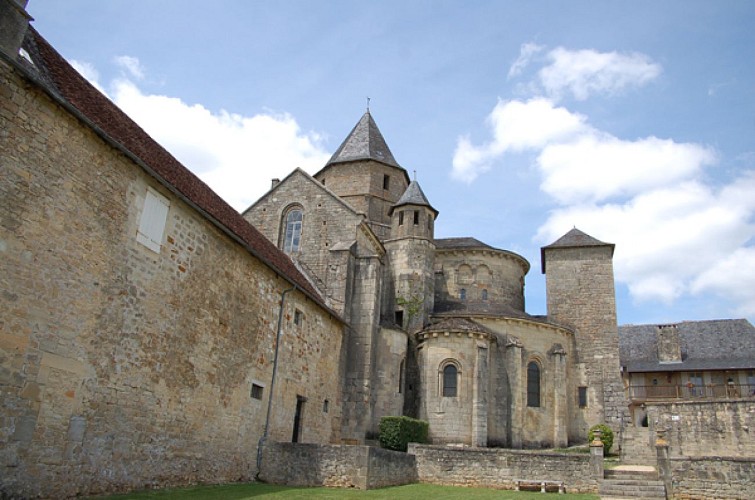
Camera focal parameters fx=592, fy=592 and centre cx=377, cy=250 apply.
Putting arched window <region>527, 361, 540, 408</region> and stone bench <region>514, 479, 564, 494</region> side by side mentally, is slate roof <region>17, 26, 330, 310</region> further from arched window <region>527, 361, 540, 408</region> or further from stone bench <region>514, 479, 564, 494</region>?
arched window <region>527, 361, 540, 408</region>

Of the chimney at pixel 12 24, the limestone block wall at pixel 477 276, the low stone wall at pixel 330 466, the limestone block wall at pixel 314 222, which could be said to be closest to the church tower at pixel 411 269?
the limestone block wall at pixel 477 276

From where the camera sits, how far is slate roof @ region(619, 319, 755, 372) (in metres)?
32.4

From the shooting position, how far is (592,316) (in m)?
30.5

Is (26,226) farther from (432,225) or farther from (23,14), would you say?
(432,225)

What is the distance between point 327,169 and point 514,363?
15927 millimetres

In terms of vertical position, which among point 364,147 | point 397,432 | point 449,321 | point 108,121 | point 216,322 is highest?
point 364,147

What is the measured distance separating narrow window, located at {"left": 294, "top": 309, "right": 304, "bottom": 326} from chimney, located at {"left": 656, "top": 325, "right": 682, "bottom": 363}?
23.9 metres

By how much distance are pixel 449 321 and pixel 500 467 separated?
9.21 metres

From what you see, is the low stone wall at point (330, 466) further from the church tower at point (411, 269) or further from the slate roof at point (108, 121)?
the church tower at point (411, 269)

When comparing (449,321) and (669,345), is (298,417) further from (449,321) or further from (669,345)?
(669,345)

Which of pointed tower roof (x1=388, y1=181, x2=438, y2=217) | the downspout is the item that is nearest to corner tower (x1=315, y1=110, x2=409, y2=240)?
pointed tower roof (x1=388, y1=181, x2=438, y2=217)

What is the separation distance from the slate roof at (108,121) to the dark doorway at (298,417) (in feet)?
13.8

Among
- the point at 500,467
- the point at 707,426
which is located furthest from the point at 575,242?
the point at 500,467

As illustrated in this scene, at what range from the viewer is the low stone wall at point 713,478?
15180 millimetres
